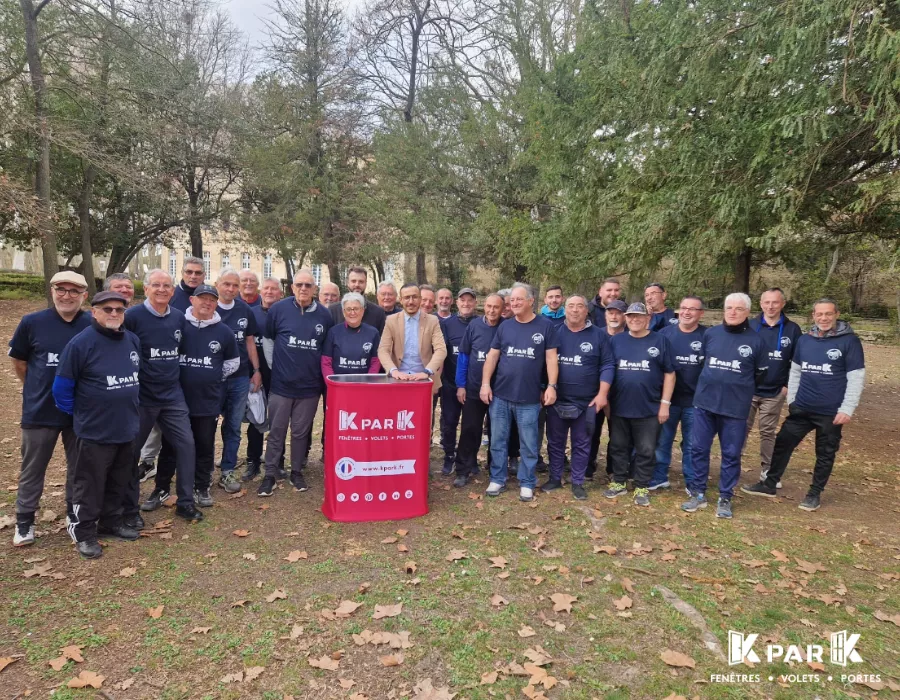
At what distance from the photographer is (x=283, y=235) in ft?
81.3

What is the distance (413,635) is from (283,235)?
2350cm

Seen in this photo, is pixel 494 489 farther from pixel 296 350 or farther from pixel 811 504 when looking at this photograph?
pixel 811 504

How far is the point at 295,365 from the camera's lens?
548cm

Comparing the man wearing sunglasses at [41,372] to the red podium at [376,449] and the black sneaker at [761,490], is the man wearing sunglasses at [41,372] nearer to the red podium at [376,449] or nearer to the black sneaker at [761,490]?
the red podium at [376,449]

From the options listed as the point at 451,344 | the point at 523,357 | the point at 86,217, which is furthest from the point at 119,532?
the point at 86,217

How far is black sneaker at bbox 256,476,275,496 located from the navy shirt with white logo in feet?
3.13

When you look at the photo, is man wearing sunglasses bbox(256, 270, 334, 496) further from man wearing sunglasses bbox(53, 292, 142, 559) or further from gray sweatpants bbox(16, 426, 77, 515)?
gray sweatpants bbox(16, 426, 77, 515)

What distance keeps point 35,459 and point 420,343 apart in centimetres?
333

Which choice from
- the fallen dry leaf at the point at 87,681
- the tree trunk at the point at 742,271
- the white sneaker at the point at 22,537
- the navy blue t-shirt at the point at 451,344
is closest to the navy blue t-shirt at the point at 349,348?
the navy blue t-shirt at the point at 451,344

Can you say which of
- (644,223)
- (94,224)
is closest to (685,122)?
(644,223)

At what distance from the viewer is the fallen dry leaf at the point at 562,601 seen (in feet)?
12.3

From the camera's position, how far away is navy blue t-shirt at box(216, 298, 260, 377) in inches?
219

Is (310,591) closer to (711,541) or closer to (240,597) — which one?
(240,597)

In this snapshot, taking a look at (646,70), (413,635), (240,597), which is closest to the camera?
(413,635)
